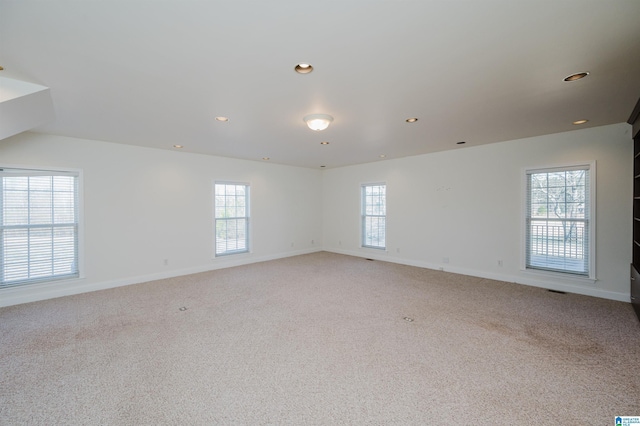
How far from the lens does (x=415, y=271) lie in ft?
18.4

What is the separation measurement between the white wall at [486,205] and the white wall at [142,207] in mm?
2855

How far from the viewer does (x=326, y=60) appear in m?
2.07

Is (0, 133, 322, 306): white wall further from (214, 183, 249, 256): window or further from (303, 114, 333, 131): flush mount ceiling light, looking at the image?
(303, 114, 333, 131): flush mount ceiling light

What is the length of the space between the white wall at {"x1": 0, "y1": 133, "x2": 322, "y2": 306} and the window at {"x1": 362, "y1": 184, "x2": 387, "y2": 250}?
242cm

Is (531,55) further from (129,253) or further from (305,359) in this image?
(129,253)

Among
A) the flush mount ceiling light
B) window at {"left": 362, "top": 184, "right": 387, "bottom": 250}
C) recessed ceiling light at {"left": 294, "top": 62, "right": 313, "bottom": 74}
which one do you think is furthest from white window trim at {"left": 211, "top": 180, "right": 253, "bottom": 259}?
recessed ceiling light at {"left": 294, "top": 62, "right": 313, "bottom": 74}

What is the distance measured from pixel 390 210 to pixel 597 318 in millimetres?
3856

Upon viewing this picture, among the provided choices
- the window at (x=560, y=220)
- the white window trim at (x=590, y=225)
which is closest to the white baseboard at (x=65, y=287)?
the white window trim at (x=590, y=225)

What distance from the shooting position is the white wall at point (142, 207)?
163 inches

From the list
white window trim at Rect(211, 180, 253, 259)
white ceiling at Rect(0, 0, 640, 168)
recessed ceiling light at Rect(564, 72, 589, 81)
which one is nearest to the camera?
white ceiling at Rect(0, 0, 640, 168)

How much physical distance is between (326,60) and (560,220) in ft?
15.1

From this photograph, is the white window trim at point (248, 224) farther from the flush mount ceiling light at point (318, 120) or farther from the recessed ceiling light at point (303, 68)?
the recessed ceiling light at point (303, 68)

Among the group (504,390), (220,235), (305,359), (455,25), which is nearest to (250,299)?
(305,359)

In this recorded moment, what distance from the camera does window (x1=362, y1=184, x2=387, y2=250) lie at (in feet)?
22.2
